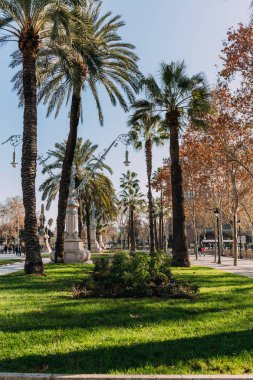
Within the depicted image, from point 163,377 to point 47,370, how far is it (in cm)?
126

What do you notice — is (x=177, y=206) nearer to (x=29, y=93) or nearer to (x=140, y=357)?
(x=29, y=93)

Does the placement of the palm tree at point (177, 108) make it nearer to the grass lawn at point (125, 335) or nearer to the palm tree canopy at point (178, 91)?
the palm tree canopy at point (178, 91)

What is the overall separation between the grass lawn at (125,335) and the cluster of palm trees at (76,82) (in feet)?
22.3

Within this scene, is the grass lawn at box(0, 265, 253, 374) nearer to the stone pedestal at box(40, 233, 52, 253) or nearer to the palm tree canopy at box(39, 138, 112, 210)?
the palm tree canopy at box(39, 138, 112, 210)

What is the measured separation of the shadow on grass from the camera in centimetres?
457

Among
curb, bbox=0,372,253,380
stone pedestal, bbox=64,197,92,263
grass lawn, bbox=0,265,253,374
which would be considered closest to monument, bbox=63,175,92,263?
stone pedestal, bbox=64,197,92,263

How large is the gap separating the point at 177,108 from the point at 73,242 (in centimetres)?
969

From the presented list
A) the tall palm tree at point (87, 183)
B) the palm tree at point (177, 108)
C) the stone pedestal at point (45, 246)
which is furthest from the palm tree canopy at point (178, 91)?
the stone pedestal at point (45, 246)

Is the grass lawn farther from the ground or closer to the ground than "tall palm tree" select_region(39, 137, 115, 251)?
closer to the ground

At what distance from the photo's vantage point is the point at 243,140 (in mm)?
25953

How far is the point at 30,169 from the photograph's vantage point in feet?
47.8

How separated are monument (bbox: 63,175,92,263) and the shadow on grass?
18.3 metres

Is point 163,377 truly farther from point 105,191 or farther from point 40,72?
point 105,191

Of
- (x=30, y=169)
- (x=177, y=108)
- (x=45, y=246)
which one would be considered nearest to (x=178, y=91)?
(x=177, y=108)
